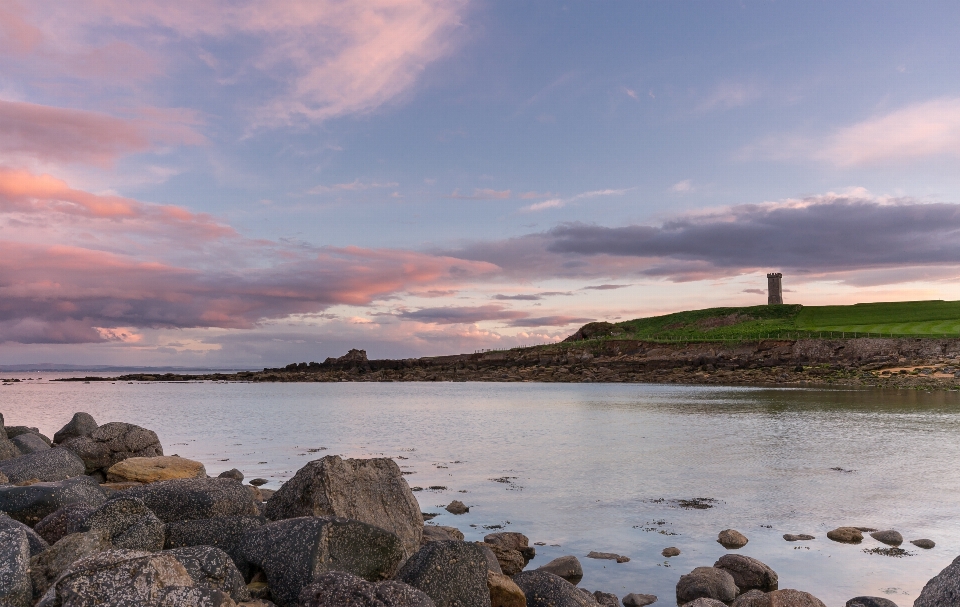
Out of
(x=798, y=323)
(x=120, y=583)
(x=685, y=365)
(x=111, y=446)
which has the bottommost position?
(x=111, y=446)

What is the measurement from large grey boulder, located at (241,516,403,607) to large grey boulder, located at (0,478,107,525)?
138 inches

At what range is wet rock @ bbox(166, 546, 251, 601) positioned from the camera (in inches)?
237

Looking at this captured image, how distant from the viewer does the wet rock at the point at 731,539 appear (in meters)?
11.4

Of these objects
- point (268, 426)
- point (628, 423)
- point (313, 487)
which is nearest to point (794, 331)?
point (628, 423)

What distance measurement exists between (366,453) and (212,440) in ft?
29.8

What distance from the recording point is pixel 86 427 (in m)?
20.2

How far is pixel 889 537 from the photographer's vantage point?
1133 centimetres

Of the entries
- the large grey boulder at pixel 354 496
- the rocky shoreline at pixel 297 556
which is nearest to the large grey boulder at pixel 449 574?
the rocky shoreline at pixel 297 556

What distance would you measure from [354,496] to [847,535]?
8638 mm

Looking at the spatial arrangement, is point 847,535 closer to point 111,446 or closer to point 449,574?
point 449,574

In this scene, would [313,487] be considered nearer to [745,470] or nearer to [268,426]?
[745,470]

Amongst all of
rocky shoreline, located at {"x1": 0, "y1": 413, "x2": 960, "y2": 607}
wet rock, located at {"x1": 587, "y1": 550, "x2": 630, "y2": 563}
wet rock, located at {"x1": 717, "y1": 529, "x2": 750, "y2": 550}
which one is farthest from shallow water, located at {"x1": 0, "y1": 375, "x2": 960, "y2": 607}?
rocky shoreline, located at {"x1": 0, "y1": 413, "x2": 960, "y2": 607}

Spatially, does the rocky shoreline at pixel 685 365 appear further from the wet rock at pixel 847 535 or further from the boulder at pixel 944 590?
the boulder at pixel 944 590

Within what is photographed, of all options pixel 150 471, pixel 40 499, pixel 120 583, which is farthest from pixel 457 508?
pixel 120 583
